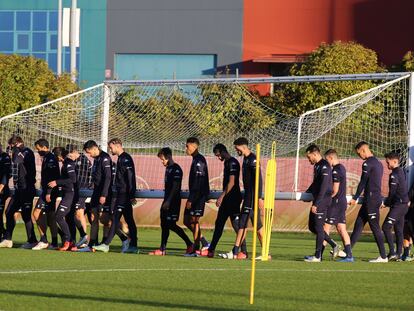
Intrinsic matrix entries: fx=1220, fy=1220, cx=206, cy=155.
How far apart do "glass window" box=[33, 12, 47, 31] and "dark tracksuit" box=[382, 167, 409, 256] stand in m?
40.6

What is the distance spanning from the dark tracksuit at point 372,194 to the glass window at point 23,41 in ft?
135

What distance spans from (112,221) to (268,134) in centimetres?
705

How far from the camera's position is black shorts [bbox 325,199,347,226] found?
20812mm

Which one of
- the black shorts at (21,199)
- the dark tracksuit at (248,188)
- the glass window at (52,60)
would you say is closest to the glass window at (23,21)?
the glass window at (52,60)

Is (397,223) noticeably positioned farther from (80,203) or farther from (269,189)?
(80,203)

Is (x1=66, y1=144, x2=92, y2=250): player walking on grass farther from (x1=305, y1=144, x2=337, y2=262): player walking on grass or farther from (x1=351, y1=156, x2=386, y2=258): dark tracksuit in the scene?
(x1=351, y1=156, x2=386, y2=258): dark tracksuit

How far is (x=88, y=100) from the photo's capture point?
27.6 m

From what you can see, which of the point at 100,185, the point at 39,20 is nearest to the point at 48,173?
the point at 100,185

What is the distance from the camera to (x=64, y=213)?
22062mm

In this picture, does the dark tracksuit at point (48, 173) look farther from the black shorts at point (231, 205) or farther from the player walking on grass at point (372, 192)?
the player walking on grass at point (372, 192)

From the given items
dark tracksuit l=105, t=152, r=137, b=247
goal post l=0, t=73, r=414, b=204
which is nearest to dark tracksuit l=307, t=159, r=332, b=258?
dark tracksuit l=105, t=152, r=137, b=247

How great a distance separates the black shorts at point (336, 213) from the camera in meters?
20.8

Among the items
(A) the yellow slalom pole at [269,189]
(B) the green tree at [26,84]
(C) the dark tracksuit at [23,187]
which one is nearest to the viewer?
(A) the yellow slalom pole at [269,189]

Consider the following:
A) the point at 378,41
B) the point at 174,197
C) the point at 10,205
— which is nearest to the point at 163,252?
the point at 174,197
